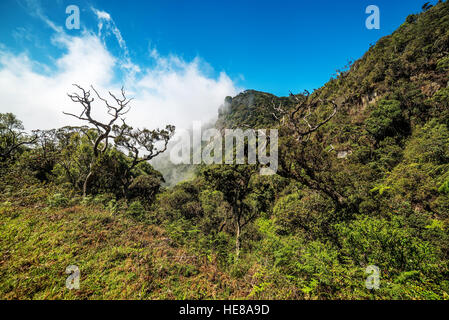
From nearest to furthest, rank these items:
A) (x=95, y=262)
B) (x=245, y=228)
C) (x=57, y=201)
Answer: (x=95, y=262), (x=57, y=201), (x=245, y=228)

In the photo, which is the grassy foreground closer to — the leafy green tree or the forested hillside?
the forested hillside

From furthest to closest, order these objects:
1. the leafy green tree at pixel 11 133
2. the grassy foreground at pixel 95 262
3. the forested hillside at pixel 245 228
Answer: the leafy green tree at pixel 11 133
the forested hillside at pixel 245 228
the grassy foreground at pixel 95 262

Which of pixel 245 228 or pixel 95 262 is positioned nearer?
pixel 95 262

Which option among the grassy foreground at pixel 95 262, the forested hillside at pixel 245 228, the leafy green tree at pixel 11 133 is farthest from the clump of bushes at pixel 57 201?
the leafy green tree at pixel 11 133

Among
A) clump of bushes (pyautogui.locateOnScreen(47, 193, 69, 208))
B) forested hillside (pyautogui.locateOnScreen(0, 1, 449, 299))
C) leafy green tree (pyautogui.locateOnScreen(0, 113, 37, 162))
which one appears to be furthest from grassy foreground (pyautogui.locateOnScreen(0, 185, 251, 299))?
leafy green tree (pyautogui.locateOnScreen(0, 113, 37, 162))

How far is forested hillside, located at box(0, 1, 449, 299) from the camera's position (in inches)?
138

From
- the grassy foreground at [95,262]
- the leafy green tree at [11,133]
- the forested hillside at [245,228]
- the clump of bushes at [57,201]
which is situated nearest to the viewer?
the grassy foreground at [95,262]

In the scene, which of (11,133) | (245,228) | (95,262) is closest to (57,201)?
(95,262)

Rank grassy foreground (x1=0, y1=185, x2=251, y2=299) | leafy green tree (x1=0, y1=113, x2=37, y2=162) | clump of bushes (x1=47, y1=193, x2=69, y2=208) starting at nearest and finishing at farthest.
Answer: grassy foreground (x1=0, y1=185, x2=251, y2=299) → clump of bushes (x1=47, y1=193, x2=69, y2=208) → leafy green tree (x1=0, y1=113, x2=37, y2=162)

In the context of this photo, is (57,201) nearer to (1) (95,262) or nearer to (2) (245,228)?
(1) (95,262)

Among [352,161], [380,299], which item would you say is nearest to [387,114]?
[352,161]

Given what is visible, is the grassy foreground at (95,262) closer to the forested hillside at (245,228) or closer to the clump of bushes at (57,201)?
the forested hillside at (245,228)

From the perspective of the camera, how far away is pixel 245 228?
49.8 feet

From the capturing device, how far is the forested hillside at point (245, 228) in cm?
351
